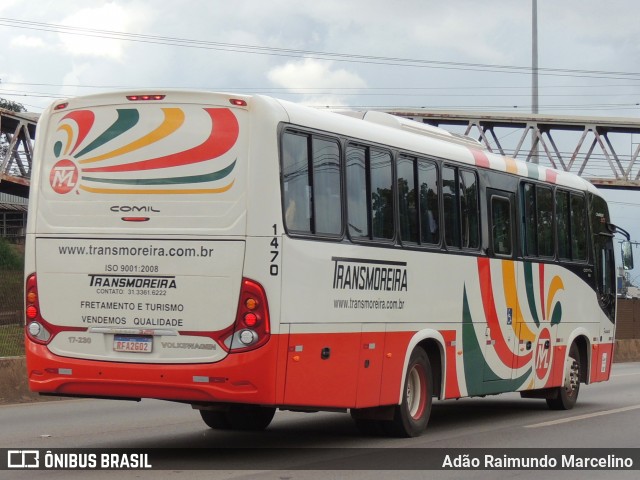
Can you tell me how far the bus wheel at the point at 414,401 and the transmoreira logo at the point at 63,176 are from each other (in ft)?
13.7

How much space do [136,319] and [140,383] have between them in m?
0.59

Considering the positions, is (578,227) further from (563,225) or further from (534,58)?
(534,58)

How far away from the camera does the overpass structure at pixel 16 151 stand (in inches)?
2121

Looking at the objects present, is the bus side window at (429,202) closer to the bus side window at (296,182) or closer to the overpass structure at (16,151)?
the bus side window at (296,182)

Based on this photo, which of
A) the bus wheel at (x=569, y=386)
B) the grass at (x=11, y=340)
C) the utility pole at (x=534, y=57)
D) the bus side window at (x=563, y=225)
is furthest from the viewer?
the utility pole at (x=534, y=57)

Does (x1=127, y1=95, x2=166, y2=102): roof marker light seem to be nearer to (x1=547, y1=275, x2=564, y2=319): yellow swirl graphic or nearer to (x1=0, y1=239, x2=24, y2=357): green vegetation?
(x1=547, y1=275, x2=564, y2=319): yellow swirl graphic

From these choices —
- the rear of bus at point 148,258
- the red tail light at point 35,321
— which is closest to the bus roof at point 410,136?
the rear of bus at point 148,258

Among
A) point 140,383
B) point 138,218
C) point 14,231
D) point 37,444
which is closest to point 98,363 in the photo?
point 140,383

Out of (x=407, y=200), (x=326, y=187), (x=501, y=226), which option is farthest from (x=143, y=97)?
(x=501, y=226)

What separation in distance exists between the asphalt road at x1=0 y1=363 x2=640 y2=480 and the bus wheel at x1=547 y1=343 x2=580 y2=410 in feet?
0.66

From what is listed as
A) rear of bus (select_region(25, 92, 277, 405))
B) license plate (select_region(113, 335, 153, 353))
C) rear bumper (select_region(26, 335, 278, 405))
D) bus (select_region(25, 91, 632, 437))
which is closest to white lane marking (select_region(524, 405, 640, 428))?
bus (select_region(25, 91, 632, 437))

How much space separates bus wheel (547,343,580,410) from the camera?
1805 centimetres

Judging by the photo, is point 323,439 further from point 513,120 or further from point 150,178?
point 513,120

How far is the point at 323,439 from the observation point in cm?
1355
